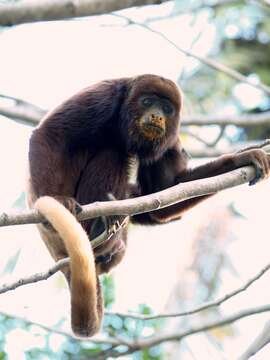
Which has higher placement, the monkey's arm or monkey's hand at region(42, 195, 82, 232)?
monkey's hand at region(42, 195, 82, 232)

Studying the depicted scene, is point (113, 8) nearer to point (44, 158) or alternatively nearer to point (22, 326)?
point (44, 158)

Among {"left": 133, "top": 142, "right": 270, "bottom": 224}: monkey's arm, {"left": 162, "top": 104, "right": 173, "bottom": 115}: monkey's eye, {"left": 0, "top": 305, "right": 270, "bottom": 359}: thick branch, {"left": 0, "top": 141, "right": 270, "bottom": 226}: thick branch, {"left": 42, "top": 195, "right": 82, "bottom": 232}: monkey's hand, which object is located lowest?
{"left": 0, "top": 305, "right": 270, "bottom": 359}: thick branch

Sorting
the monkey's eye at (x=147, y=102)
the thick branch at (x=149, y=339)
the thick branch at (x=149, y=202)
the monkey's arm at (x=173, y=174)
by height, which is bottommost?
the thick branch at (x=149, y=339)

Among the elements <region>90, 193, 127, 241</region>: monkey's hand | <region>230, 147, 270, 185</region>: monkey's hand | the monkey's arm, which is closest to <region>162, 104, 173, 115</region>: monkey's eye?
the monkey's arm

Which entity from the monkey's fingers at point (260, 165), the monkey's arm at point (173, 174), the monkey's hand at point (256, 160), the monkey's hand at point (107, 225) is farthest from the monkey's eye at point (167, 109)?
the monkey's hand at point (107, 225)

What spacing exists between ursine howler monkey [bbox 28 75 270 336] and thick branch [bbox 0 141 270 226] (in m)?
0.37

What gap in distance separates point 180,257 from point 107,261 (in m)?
3.05

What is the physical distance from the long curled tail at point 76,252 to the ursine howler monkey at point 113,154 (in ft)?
0.94

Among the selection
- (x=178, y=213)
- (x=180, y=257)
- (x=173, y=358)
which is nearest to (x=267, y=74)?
(x=180, y=257)

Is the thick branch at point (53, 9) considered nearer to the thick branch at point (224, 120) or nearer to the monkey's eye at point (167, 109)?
the monkey's eye at point (167, 109)

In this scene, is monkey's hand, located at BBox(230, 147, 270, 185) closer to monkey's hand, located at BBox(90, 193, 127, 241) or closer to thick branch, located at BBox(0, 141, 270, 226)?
thick branch, located at BBox(0, 141, 270, 226)

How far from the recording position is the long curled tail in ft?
9.87

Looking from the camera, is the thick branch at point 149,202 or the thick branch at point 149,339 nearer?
the thick branch at point 149,202

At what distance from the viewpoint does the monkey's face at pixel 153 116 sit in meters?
3.86
